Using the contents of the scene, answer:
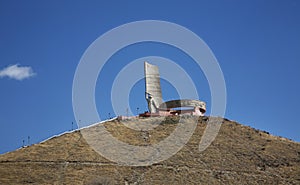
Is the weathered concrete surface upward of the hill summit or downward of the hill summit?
upward

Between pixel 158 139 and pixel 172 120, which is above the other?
pixel 172 120

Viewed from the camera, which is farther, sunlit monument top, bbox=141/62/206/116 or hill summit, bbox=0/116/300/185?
sunlit monument top, bbox=141/62/206/116

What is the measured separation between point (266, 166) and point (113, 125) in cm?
1471

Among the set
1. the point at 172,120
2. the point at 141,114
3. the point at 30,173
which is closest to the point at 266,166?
the point at 172,120

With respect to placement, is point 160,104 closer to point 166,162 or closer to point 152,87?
point 152,87

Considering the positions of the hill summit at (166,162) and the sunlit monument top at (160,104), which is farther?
the sunlit monument top at (160,104)

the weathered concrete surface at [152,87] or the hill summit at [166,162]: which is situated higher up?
the weathered concrete surface at [152,87]

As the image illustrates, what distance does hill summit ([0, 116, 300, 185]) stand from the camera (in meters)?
36.6

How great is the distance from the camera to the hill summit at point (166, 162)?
36594 mm

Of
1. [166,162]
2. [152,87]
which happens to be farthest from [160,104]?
[166,162]

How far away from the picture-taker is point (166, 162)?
130 feet

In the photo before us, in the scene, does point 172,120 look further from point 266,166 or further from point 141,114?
point 266,166

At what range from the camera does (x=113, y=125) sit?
4672 cm

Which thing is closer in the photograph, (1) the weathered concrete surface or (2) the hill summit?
(2) the hill summit
